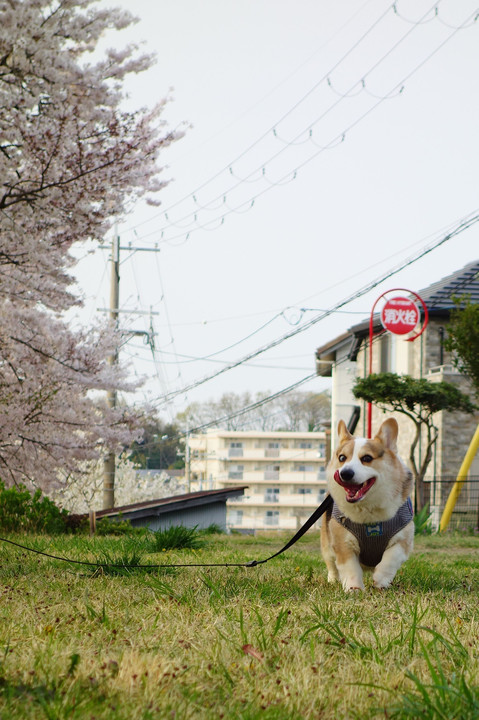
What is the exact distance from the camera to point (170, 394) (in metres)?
31.6

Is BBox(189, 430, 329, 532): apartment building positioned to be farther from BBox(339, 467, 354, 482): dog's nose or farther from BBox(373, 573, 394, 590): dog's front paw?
BBox(339, 467, 354, 482): dog's nose

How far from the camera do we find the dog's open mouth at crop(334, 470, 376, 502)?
14.2 feet

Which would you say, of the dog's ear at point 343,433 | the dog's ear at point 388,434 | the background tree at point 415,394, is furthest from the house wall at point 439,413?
the dog's ear at point 388,434

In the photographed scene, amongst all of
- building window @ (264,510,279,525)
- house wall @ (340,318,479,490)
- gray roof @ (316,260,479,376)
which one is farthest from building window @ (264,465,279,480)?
house wall @ (340,318,479,490)

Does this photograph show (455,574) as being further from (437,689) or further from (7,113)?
(7,113)

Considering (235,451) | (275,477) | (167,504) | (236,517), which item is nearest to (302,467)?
(275,477)

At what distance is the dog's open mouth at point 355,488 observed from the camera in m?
4.31

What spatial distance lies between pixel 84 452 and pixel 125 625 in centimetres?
→ 1051

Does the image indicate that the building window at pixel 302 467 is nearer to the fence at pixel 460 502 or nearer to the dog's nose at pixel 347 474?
the fence at pixel 460 502

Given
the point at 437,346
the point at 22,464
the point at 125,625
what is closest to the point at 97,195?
the point at 22,464

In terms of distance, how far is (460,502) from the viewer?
843 inches

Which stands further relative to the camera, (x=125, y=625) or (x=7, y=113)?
(x=7, y=113)

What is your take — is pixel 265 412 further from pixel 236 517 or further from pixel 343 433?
pixel 343 433

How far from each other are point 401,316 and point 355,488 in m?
17.1
